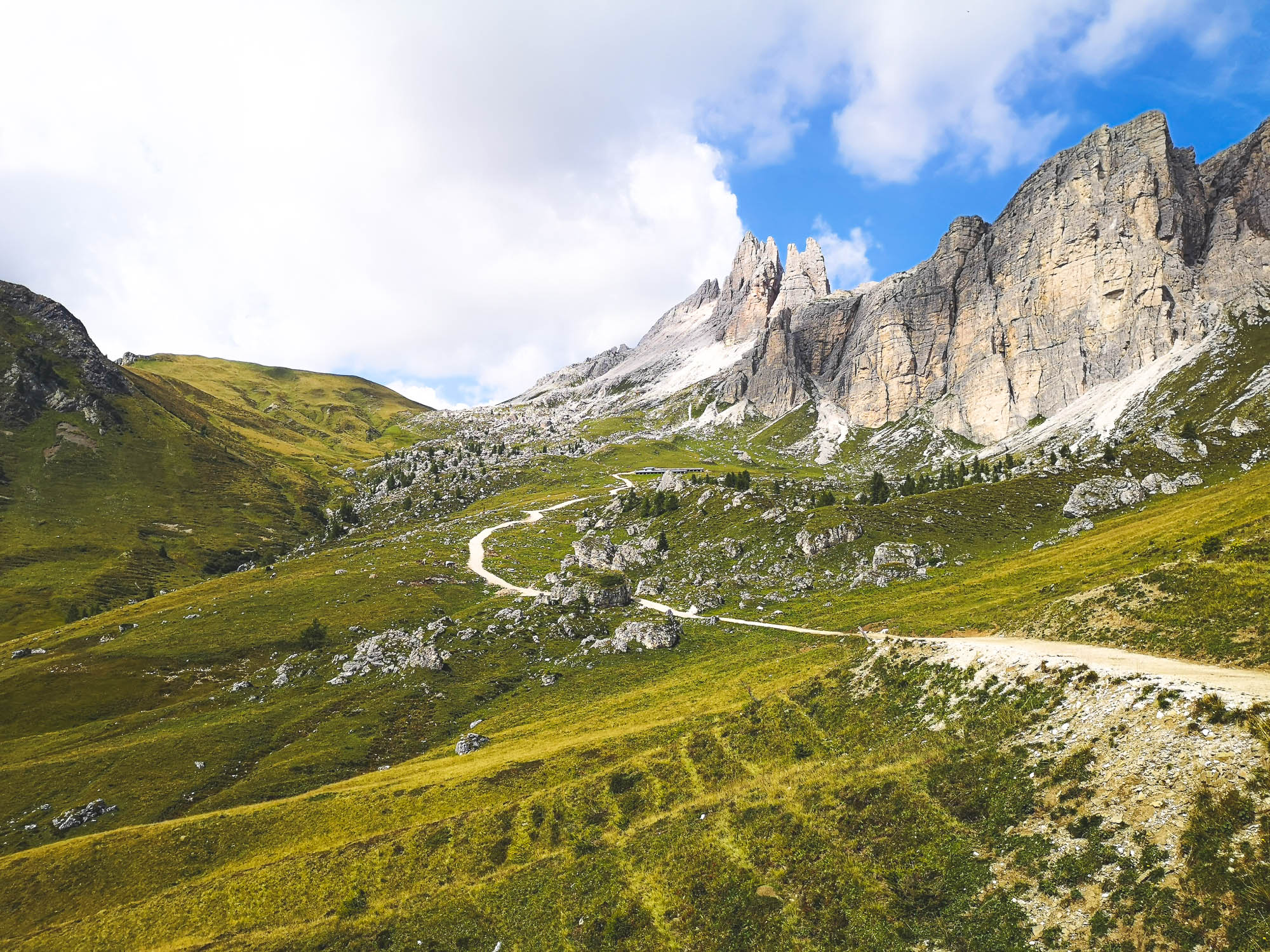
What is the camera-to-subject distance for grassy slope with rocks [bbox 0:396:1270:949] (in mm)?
22188

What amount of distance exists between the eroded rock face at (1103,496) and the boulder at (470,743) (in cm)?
11620

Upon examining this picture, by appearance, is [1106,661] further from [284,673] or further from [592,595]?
[284,673]

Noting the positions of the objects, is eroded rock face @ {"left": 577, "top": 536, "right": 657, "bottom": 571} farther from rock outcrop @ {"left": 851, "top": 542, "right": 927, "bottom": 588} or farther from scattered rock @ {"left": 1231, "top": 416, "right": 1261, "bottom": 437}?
scattered rock @ {"left": 1231, "top": 416, "right": 1261, "bottom": 437}

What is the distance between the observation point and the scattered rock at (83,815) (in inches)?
2367

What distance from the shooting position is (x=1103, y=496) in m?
114

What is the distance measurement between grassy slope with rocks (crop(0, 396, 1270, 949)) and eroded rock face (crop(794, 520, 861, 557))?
20.7 feet

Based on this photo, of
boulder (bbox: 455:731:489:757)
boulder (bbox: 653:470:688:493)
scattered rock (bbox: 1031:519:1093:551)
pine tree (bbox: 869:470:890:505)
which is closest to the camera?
boulder (bbox: 455:731:489:757)

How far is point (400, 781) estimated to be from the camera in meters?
59.2

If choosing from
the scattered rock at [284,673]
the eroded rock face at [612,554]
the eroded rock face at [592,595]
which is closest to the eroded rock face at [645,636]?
the eroded rock face at [592,595]

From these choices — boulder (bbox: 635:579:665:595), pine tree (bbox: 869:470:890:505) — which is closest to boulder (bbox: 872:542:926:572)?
boulder (bbox: 635:579:665:595)

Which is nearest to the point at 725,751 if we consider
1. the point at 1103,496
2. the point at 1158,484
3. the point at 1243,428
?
the point at 1103,496

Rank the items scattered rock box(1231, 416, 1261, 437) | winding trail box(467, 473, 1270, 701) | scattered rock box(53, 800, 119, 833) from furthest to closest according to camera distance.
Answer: scattered rock box(1231, 416, 1261, 437) < scattered rock box(53, 800, 119, 833) < winding trail box(467, 473, 1270, 701)

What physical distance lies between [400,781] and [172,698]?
63.3 meters

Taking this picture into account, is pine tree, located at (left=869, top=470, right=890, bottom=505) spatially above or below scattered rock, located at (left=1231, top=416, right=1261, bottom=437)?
below
